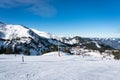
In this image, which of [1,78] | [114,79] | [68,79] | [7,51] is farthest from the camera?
[7,51]

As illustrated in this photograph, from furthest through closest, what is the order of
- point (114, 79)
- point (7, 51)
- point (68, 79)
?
1. point (7, 51)
2. point (114, 79)
3. point (68, 79)

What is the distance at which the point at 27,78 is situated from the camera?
1877 cm

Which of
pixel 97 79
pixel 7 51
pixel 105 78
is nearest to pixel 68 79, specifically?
pixel 97 79

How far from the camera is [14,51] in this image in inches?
4464

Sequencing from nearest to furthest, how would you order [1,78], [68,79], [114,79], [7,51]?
[1,78]
[68,79]
[114,79]
[7,51]

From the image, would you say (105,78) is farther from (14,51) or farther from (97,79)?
(14,51)

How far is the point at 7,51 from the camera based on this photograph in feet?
351

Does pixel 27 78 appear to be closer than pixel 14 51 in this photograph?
Yes

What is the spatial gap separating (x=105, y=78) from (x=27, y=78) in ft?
A: 28.9

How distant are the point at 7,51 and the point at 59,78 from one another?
92.3 meters

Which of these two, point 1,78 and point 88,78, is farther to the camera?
point 88,78

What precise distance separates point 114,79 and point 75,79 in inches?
186

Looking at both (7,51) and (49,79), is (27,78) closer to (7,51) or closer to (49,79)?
(49,79)

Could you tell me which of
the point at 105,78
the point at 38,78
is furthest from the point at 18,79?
the point at 105,78
